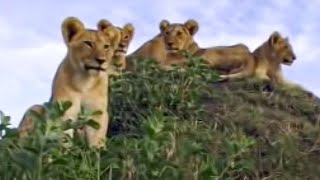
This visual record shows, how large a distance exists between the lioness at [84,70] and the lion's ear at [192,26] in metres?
5.18

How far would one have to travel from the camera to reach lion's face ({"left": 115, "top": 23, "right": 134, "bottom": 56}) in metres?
12.9

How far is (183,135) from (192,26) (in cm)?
575

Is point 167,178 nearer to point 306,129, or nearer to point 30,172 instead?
point 30,172

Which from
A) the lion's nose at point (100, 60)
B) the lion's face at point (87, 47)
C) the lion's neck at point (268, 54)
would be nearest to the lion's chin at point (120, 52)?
the lion's neck at point (268, 54)

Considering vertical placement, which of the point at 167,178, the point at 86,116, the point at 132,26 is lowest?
the point at 167,178

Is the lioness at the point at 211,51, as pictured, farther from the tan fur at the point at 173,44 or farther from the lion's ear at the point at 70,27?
the lion's ear at the point at 70,27

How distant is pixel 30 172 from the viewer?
4020 mm

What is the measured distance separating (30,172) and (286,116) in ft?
22.1

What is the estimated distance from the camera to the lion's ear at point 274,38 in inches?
550

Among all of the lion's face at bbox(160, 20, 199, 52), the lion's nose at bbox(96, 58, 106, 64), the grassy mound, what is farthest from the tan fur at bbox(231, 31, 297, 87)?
the lion's nose at bbox(96, 58, 106, 64)

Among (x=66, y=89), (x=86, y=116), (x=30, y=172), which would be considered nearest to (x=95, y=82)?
(x=66, y=89)

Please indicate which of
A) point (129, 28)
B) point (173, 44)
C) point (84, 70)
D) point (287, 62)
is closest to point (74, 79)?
point (84, 70)

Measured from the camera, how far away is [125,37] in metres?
13.2

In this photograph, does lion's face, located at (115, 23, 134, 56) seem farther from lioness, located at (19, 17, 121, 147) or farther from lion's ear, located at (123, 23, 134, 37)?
lioness, located at (19, 17, 121, 147)
